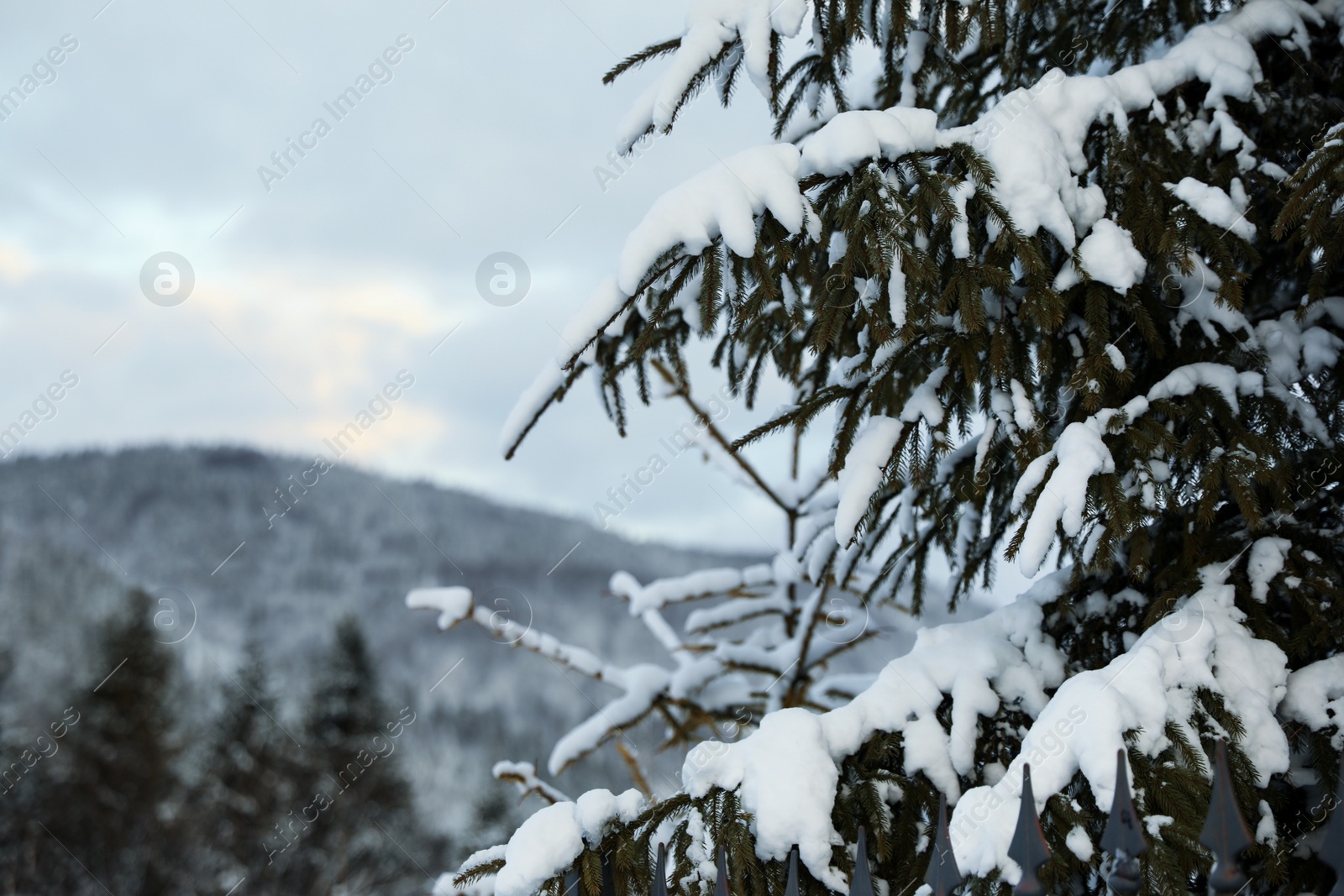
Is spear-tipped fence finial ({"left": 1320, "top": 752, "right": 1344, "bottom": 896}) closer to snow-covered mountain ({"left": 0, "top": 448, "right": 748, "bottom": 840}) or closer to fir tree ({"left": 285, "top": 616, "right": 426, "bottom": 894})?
snow-covered mountain ({"left": 0, "top": 448, "right": 748, "bottom": 840})

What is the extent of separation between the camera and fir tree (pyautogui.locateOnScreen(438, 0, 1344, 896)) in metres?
1.63

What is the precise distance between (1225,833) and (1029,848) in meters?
0.26

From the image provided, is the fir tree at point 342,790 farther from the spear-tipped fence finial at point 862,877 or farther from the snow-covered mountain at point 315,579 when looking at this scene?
the spear-tipped fence finial at point 862,877

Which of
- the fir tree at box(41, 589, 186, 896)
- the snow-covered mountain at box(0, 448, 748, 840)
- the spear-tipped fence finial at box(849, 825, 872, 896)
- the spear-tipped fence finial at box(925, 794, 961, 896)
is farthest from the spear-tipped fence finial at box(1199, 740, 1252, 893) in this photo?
the fir tree at box(41, 589, 186, 896)

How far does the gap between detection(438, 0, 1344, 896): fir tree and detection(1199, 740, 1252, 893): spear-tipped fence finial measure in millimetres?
183

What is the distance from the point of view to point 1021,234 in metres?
1.77

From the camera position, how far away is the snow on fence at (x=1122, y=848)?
3.94 feet

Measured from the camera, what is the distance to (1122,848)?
128cm

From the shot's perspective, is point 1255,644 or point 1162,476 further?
point 1162,476

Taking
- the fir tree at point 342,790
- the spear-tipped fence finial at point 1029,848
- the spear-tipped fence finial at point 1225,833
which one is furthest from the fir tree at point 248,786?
the spear-tipped fence finial at point 1225,833

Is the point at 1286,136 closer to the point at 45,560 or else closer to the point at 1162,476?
the point at 1162,476

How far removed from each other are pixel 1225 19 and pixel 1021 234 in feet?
3.58

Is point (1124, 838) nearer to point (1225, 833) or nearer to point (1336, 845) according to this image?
point (1225, 833)

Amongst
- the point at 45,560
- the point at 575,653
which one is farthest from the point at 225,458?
the point at 575,653
